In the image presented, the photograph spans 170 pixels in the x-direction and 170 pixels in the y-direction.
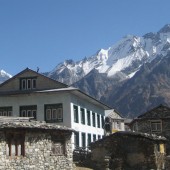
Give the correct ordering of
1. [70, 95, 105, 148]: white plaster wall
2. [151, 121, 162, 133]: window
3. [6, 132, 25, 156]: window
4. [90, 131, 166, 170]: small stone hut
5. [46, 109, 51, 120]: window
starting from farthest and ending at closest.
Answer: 1. [151, 121, 162, 133]: window
2. [70, 95, 105, 148]: white plaster wall
3. [46, 109, 51, 120]: window
4. [90, 131, 166, 170]: small stone hut
5. [6, 132, 25, 156]: window

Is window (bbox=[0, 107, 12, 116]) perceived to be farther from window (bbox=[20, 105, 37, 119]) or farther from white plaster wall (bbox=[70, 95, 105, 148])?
white plaster wall (bbox=[70, 95, 105, 148])

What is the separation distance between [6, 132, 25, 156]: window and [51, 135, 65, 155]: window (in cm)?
319

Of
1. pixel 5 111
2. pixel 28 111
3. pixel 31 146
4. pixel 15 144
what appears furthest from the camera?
pixel 5 111

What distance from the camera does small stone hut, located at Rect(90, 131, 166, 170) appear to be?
4100cm

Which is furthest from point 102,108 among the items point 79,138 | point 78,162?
point 78,162

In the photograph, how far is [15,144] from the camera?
3256 centimetres

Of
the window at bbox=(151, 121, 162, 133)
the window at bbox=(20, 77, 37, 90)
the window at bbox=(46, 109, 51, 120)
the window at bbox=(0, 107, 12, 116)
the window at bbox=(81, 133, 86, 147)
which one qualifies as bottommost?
the window at bbox=(81, 133, 86, 147)

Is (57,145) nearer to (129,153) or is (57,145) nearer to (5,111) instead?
(129,153)

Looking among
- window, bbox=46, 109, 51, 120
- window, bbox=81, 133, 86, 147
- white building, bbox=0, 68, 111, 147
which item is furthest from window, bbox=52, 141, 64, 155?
window, bbox=81, 133, 86, 147

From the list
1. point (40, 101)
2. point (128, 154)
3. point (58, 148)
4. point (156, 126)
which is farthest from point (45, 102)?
point (58, 148)

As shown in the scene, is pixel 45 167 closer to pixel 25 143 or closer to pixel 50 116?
pixel 25 143

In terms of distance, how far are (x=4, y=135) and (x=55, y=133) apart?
5.21 m

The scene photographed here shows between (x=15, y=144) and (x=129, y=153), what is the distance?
13.0 meters

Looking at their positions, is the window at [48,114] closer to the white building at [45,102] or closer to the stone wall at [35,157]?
the white building at [45,102]
